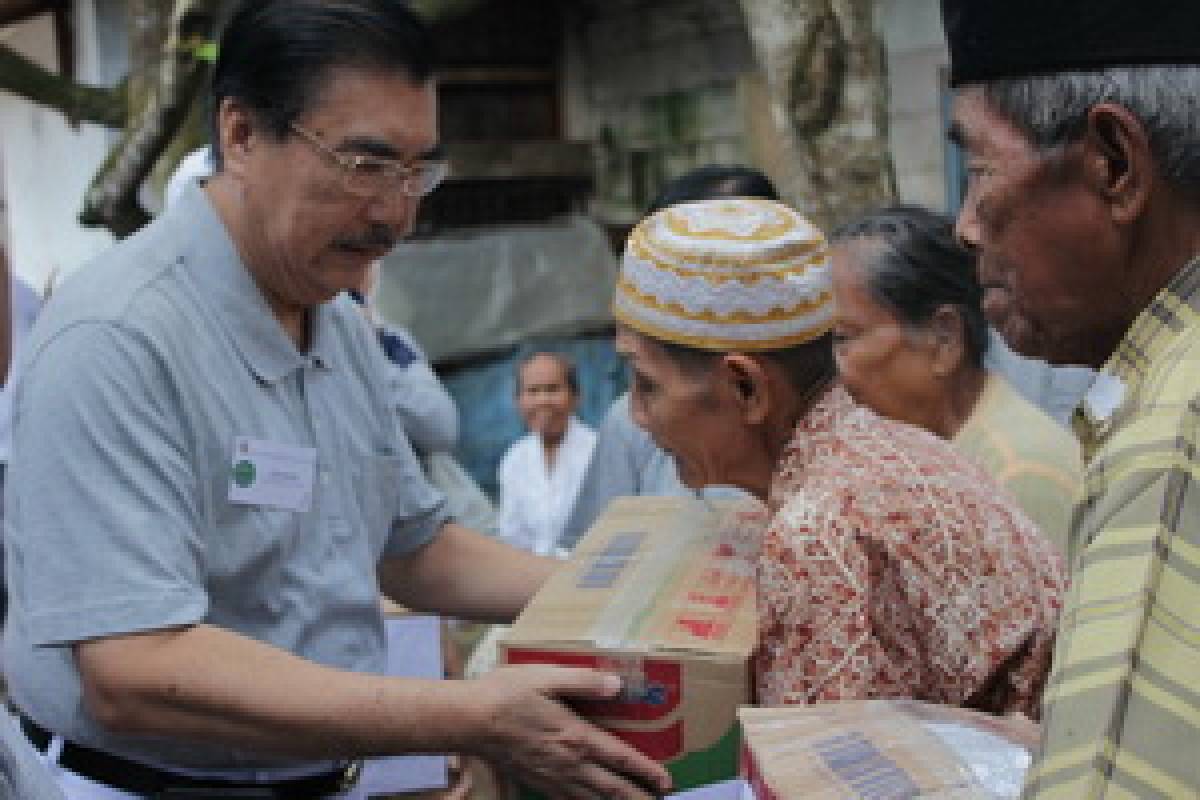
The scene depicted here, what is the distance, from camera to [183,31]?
5.79m

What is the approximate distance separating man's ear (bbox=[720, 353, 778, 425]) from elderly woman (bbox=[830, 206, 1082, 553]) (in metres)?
0.84

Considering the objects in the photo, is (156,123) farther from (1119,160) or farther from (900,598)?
(1119,160)

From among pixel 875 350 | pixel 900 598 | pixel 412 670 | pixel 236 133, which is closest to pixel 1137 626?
pixel 900 598

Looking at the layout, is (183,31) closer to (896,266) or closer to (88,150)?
(896,266)

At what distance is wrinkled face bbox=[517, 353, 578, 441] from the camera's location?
621cm

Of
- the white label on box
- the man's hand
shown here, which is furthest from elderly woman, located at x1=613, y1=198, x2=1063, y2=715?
the white label on box

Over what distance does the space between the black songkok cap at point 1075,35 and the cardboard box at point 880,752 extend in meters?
0.72

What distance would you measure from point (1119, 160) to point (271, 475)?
4.70 feet

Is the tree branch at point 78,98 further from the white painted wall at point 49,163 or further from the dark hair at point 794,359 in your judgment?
the dark hair at point 794,359

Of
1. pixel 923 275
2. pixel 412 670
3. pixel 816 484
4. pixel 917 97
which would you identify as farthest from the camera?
pixel 917 97

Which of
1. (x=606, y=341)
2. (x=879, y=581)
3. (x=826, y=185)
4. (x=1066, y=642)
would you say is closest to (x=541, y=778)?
(x=879, y=581)

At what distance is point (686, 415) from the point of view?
204 centimetres

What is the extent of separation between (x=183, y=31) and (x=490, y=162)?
366 centimetres

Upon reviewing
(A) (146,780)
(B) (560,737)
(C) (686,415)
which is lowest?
(A) (146,780)
